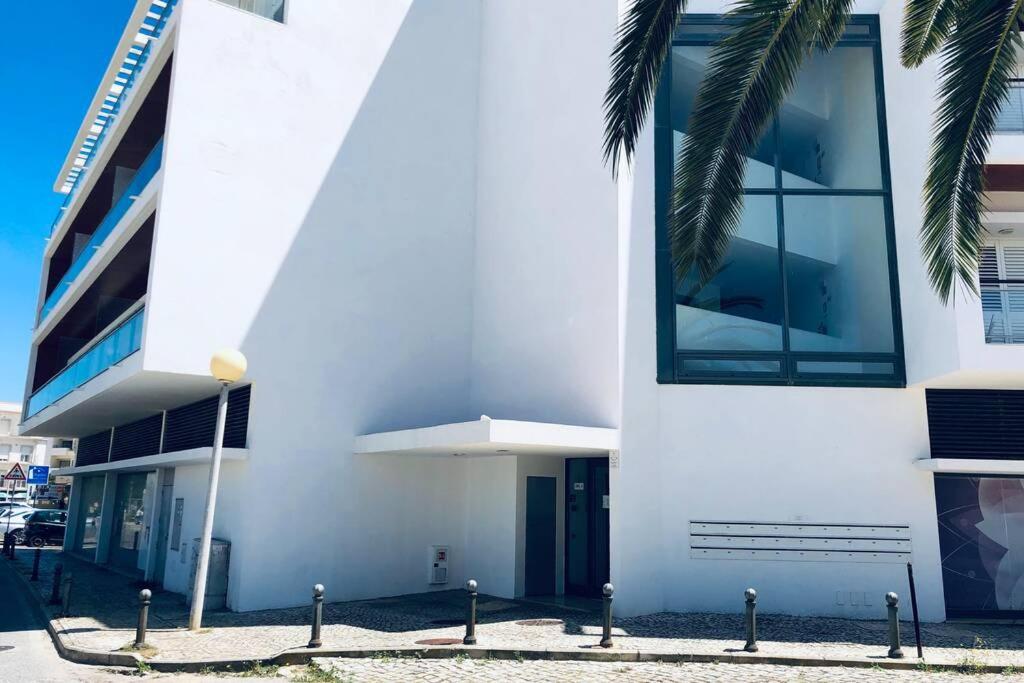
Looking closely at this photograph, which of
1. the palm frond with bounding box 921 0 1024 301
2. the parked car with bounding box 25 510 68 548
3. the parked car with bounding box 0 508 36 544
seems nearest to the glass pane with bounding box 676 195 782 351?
the palm frond with bounding box 921 0 1024 301

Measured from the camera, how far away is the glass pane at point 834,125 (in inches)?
577

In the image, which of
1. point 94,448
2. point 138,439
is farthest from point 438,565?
point 94,448

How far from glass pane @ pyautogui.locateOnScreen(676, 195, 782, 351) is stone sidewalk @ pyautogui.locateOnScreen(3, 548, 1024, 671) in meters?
4.72

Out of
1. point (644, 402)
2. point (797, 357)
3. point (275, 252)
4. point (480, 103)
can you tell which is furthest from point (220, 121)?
point (797, 357)

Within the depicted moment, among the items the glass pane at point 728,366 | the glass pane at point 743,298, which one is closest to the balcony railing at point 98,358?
the glass pane at point 728,366

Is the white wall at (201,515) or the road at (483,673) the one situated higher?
the white wall at (201,515)

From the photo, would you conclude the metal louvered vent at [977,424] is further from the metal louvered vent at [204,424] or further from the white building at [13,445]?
the white building at [13,445]

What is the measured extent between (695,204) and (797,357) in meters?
6.53

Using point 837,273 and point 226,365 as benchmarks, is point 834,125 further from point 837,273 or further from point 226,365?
point 226,365

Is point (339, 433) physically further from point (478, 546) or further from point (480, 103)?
point (480, 103)

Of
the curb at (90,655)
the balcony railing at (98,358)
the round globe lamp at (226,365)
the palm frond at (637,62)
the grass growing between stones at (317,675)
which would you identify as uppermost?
the palm frond at (637,62)

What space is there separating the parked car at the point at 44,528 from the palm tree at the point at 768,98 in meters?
31.5

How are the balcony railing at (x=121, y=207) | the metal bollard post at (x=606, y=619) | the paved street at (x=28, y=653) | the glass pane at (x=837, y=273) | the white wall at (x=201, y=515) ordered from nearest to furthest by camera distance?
the paved street at (x=28, y=653)
the metal bollard post at (x=606, y=619)
the white wall at (x=201, y=515)
the glass pane at (x=837, y=273)
the balcony railing at (x=121, y=207)

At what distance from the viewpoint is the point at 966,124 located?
765cm
